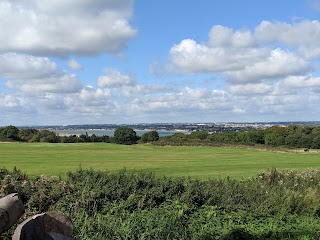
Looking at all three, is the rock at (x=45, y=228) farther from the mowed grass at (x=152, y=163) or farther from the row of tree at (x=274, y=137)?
the row of tree at (x=274, y=137)

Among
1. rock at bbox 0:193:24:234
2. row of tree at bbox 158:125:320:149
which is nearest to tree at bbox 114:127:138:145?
row of tree at bbox 158:125:320:149

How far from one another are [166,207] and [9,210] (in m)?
5.86

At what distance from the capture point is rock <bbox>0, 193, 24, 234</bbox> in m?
5.64

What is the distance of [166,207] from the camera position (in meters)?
11.1

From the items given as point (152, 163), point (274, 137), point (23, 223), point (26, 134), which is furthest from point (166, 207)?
point (274, 137)

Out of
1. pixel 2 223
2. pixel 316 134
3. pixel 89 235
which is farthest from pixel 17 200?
pixel 316 134

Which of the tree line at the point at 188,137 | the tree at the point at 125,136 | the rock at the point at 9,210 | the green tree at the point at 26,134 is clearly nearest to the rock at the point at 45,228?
the rock at the point at 9,210

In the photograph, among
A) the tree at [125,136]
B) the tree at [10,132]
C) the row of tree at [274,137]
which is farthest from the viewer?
the row of tree at [274,137]

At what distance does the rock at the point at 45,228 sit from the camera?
570cm

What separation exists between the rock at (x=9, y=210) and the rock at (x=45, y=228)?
0.16m

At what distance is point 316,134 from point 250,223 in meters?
91.7

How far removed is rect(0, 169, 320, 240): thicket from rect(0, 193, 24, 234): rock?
8.31ft

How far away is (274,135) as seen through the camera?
10050 centimetres

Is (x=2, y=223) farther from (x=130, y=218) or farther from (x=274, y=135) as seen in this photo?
(x=274, y=135)
